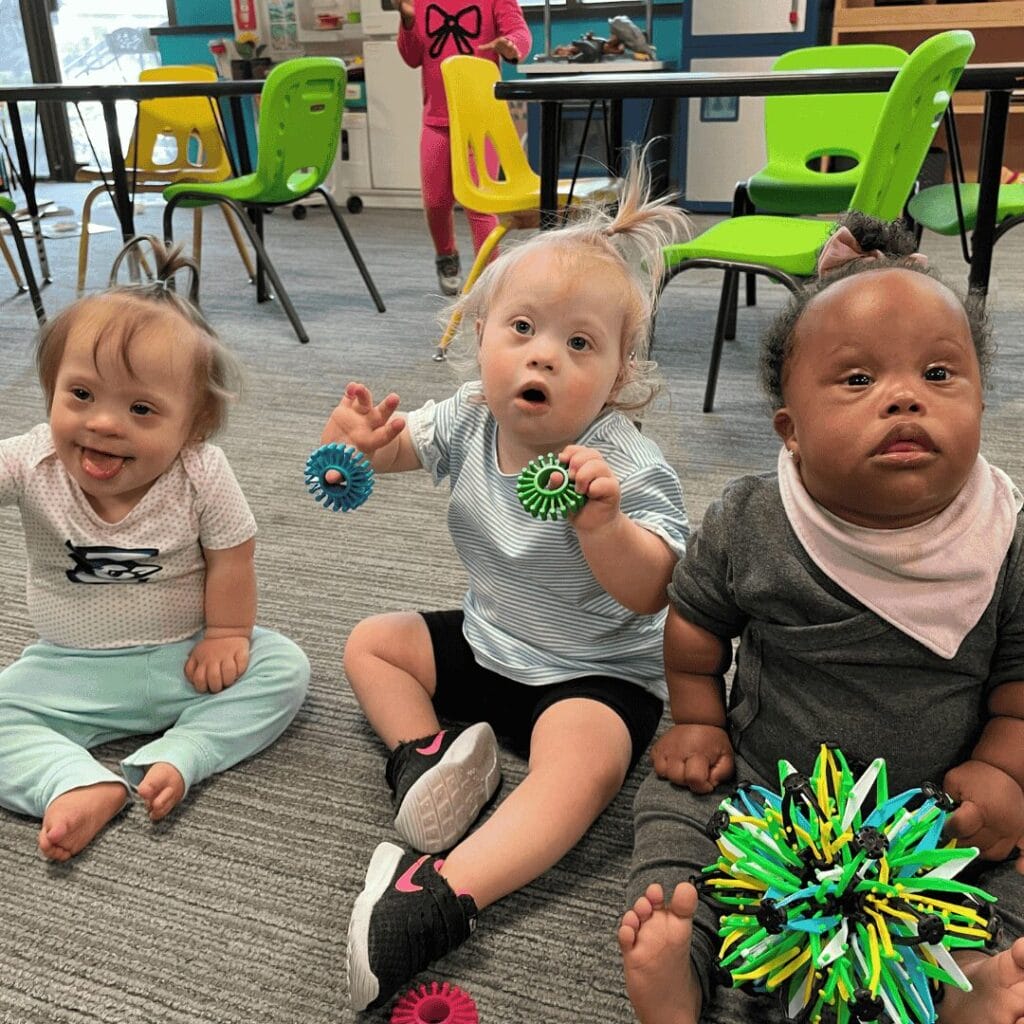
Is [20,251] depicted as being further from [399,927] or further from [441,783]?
[399,927]

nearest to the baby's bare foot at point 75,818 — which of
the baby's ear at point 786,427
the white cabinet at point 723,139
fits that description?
the baby's ear at point 786,427

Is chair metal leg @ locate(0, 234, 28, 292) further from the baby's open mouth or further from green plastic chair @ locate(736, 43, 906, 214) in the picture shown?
the baby's open mouth

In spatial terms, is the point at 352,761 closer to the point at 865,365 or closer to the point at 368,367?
the point at 865,365

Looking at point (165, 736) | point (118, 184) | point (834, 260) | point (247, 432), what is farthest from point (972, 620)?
point (118, 184)

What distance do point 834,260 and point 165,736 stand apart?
762 millimetres

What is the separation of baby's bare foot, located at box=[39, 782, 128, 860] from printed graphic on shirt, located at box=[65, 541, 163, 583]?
22 centimetres

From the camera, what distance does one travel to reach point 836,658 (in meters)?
0.81

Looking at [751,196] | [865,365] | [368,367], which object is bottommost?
[368,367]

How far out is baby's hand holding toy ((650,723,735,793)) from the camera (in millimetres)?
873

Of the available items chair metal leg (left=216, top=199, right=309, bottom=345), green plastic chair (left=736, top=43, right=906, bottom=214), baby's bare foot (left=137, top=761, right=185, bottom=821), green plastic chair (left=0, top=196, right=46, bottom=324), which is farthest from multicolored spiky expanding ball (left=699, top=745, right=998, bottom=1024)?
green plastic chair (left=0, top=196, right=46, bottom=324)

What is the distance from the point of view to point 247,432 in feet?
6.88

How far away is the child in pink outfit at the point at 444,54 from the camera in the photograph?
2758mm

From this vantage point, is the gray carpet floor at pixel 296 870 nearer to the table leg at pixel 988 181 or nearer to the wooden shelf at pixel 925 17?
the table leg at pixel 988 181

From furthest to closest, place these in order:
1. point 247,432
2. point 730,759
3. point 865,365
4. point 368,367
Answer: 1. point 368,367
2. point 247,432
3. point 730,759
4. point 865,365
